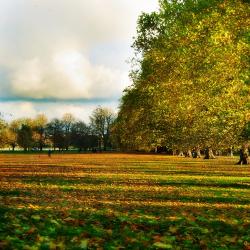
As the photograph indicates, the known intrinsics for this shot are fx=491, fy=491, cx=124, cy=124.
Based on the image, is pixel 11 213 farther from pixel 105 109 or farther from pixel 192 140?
pixel 105 109

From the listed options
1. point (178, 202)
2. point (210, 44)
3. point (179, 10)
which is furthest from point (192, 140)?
point (178, 202)

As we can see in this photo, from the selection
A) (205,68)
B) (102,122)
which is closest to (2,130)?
(102,122)

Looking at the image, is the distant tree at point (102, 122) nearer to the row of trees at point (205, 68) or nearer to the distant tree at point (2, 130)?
the distant tree at point (2, 130)

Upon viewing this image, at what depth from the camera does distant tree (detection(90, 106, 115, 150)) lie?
18938 cm

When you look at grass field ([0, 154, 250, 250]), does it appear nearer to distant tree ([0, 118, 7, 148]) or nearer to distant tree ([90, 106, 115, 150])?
distant tree ([0, 118, 7, 148])

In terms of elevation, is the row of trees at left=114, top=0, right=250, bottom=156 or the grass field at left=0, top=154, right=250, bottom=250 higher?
the row of trees at left=114, top=0, right=250, bottom=156

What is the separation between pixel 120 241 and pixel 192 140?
3909cm

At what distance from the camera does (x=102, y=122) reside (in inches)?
7505

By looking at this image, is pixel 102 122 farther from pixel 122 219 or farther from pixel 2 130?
pixel 122 219

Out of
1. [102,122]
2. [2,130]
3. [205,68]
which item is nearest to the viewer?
[205,68]

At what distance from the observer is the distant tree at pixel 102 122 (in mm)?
189375

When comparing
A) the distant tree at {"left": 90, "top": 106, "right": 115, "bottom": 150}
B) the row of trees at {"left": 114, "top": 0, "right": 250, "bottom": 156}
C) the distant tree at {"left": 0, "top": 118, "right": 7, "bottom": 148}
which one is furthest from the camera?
the distant tree at {"left": 90, "top": 106, "right": 115, "bottom": 150}

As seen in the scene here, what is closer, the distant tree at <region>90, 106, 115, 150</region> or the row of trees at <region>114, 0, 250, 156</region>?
the row of trees at <region>114, 0, 250, 156</region>

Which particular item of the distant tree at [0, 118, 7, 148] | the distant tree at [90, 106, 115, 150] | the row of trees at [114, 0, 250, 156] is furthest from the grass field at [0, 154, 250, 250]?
the distant tree at [90, 106, 115, 150]
